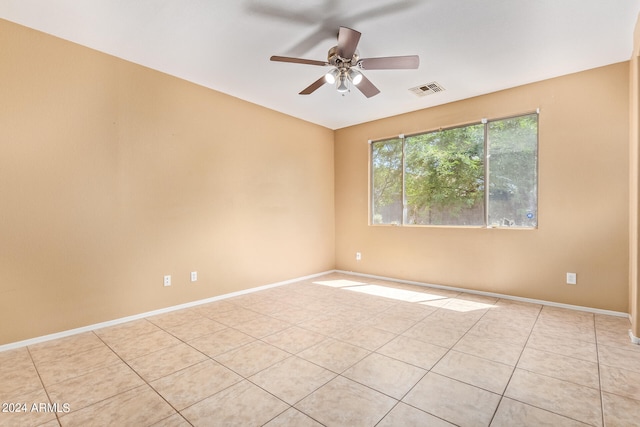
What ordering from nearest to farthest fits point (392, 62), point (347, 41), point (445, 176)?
point (347, 41), point (392, 62), point (445, 176)

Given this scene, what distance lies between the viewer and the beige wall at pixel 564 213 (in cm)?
310

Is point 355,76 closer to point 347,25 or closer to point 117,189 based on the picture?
point 347,25

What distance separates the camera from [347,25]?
247 centimetres

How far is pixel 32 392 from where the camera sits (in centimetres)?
183

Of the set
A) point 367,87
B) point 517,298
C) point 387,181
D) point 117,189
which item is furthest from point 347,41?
point 517,298

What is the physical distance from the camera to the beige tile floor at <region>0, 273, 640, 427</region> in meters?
1.62

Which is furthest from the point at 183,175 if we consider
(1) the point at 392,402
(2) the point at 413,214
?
(2) the point at 413,214

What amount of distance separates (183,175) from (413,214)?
3422 millimetres

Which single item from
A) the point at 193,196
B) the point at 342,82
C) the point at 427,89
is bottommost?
the point at 193,196

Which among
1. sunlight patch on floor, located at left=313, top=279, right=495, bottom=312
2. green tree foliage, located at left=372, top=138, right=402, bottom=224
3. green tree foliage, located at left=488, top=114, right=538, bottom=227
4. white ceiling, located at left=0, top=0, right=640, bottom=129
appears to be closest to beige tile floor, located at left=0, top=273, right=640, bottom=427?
sunlight patch on floor, located at left=313, top=279, right=495, bottom=312

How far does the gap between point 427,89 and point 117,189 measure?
3.81 meters

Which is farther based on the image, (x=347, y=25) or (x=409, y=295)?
(x=409, y=295)

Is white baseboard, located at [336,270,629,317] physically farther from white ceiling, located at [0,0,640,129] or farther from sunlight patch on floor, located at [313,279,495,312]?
white ceiling, located at [0,0,640,129]

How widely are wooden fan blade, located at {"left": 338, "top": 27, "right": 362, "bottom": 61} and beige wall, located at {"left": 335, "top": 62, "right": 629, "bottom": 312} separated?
2496 mm
